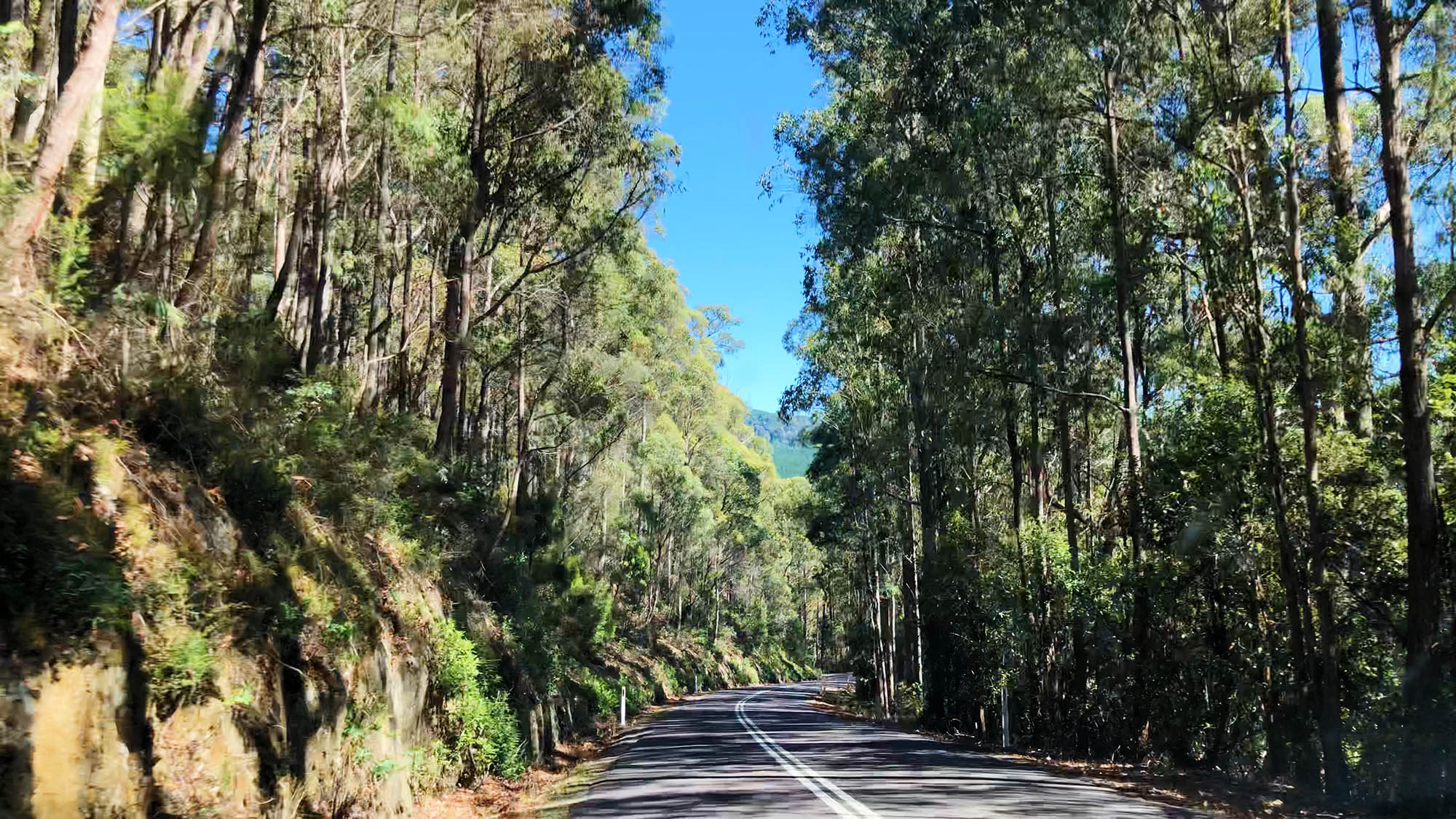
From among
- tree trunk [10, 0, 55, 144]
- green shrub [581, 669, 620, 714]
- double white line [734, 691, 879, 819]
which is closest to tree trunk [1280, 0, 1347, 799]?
double white line [734, 691, 879, 819]

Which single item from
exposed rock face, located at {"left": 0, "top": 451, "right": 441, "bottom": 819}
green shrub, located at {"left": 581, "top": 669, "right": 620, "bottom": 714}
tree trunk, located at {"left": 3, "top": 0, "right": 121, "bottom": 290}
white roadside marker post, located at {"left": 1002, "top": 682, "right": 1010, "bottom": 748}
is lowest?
green shrub, located at {"left": 581, "top": 669, "right": 620, "bottom": 714}

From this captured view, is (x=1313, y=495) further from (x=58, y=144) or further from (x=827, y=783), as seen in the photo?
(x=58, y=144)

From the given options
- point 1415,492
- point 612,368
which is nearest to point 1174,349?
point 1415,492

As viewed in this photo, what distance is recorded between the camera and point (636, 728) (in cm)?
2527

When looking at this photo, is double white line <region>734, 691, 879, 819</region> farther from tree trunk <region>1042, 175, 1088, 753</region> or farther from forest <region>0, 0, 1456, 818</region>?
tree trunk <region>1042, 175, 1088, 753</region>

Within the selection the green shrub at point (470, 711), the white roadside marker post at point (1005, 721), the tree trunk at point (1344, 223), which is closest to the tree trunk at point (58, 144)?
the green shrub at point (470, 711)

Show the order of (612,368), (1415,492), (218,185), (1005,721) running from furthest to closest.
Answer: (612,368) < (1005,721) < (1415,492) < (218,185)

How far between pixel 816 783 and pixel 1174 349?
46.2 feet

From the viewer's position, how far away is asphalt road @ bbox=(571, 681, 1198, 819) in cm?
897

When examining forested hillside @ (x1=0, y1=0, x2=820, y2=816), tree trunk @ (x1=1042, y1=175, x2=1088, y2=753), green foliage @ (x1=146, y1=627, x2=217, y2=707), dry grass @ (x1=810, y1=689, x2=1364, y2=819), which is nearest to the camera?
forested hillside @ (x1=0, y1=0, x2=820, y2=816)

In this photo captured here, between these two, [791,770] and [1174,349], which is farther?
[1174,349]

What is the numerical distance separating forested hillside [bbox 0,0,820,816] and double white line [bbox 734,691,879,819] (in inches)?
164

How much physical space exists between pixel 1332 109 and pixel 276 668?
13.6 meters

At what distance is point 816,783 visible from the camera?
1109 centimetres
